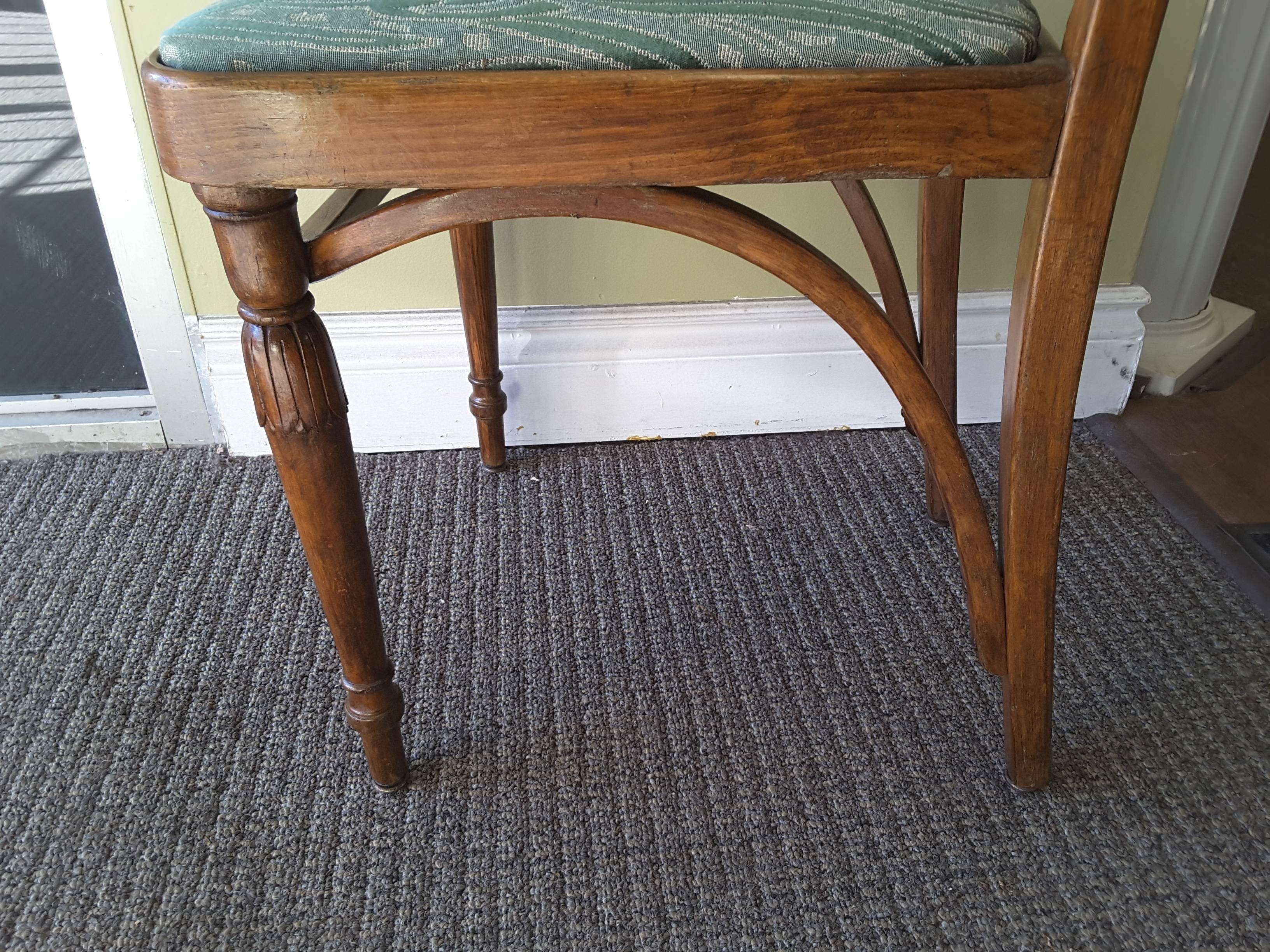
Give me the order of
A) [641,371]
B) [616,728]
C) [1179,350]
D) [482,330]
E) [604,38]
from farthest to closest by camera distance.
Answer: [1179,350] < [641,371] < [482,330] < [616,728] < [604,38]

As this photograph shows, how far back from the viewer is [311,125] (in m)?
0.47

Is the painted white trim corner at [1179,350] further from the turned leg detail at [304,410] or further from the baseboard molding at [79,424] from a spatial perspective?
the baseboard molding at [79,424]

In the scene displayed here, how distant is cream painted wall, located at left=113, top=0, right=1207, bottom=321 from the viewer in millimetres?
979

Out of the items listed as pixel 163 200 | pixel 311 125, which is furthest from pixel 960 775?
pixel 163 200

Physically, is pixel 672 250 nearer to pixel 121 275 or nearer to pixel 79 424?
pixel 121 275

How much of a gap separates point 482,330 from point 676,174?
0.49m

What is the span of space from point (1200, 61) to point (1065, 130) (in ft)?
2.20

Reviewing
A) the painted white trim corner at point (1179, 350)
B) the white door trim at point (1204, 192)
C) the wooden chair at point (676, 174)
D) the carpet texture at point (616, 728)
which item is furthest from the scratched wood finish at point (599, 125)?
the painted white trim corner at point (1179, 350)

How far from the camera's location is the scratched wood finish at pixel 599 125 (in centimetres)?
46

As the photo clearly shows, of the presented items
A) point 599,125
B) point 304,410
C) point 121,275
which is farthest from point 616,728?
point 121,275

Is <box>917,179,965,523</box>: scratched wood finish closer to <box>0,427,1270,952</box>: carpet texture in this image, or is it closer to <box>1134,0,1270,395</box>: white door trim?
<box>0,427,1270,952</box>: carpet texture

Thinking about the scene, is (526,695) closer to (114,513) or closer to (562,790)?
(562,790)

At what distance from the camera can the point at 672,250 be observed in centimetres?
102

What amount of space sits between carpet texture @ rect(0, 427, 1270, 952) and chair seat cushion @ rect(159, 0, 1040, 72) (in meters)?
0.48
